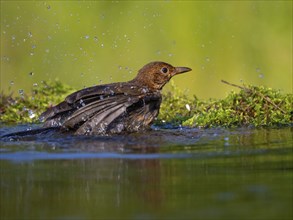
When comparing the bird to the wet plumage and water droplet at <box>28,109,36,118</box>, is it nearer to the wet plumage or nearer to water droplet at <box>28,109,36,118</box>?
the wet plumage

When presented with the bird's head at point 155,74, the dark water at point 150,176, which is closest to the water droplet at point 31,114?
the bird's head at point 155,74

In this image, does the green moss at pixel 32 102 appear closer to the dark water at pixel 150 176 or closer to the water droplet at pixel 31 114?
the water droplet at pixel 31 114

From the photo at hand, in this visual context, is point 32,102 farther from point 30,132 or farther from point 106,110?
point 106,110

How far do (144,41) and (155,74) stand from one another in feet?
9.77

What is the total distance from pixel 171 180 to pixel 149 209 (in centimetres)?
93

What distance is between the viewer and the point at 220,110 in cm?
988

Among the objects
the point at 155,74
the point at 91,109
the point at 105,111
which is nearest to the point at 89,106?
the point at 91,109

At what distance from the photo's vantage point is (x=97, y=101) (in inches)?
364

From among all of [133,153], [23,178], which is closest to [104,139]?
[133,153]

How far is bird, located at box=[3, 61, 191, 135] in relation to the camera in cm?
922

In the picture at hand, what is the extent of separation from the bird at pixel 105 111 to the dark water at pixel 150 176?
0.88ft

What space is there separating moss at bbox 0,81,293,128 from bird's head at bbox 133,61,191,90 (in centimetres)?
40

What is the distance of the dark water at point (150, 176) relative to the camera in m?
5.50

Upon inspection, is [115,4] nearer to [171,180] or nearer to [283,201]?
[171,180]
